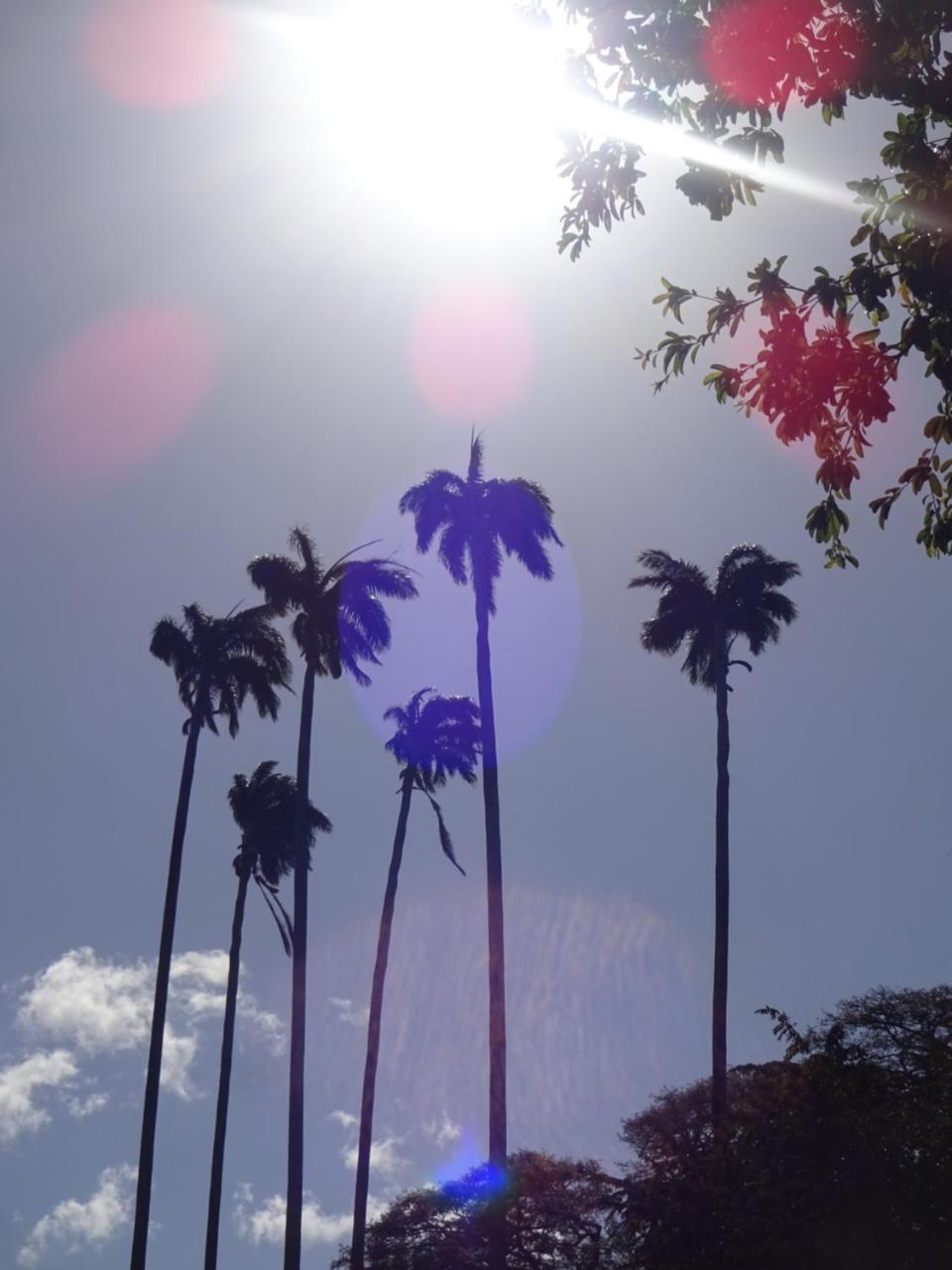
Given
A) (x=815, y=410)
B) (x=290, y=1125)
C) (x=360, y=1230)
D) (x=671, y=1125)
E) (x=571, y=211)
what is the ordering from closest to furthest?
(x=815, y=410) < (x=571, y=211) < (x=290, y=1125) < (x=360, y=1230) < (x=671, y=1125)

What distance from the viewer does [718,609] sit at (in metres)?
41.5

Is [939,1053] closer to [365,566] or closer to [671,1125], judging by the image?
[671,1125]

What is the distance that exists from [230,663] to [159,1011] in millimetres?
10385

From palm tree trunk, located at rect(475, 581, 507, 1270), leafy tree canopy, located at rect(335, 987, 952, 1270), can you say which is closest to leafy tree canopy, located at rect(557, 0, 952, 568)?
leafy tree canopy, located at rect(335, 987, 952, 1270)

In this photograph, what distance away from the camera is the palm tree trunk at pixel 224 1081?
4251 cm

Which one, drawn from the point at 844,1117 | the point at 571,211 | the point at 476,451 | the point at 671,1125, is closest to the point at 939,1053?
the point at 844,1117

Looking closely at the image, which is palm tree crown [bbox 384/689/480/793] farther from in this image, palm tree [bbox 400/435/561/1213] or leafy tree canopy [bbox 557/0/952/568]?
leafy tree canopy [bbox 557/0/952/568]

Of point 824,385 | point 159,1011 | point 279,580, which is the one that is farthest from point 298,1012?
point 824,385

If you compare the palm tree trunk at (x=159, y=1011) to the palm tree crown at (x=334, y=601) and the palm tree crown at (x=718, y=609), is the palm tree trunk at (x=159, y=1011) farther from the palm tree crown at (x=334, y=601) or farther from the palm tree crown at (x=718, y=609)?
the palm tree crown at (x=718, y=609)

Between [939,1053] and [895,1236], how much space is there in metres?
5.19

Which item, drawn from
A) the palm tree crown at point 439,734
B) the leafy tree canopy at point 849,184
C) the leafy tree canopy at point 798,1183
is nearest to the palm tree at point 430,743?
the palm tree crown at point 439,734

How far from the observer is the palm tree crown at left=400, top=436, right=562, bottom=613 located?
37.4 meters

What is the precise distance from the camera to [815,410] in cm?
887

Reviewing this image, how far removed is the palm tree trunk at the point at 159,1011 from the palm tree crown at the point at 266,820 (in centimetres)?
810
